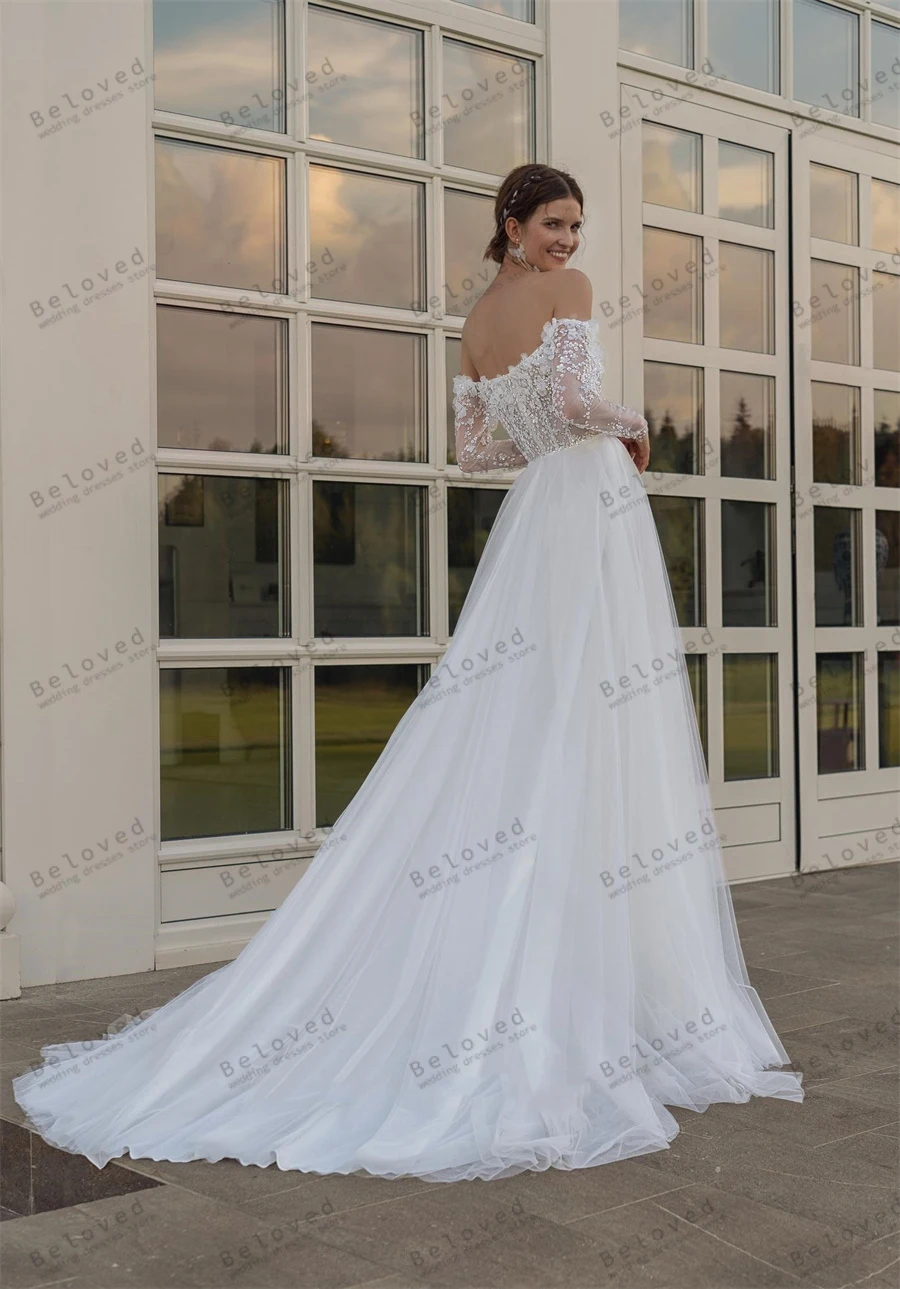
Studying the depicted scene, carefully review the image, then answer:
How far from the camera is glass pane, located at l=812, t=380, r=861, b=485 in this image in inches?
227

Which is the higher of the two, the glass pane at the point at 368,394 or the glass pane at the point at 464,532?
the glass pane at the point at 368,394

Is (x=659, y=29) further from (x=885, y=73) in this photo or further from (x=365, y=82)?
(x=365, y=82)

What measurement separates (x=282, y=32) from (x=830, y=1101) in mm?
3419

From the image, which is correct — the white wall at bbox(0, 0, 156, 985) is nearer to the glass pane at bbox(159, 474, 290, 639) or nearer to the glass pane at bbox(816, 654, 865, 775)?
the glass pane at bbox(159, 474, 290, 639)

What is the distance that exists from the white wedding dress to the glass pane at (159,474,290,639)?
1188 millimetres

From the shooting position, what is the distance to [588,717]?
2.88 m

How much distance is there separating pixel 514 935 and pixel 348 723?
1.81 meters

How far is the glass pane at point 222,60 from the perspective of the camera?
404 centimetres

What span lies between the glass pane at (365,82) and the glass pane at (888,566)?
107 inches

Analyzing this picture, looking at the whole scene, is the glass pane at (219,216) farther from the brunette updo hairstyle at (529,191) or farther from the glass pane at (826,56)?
the glass pane at (826,56)

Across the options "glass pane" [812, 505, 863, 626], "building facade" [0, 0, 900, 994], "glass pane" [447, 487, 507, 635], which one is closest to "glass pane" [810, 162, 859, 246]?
"building facade" [0, 0, 900, 994]

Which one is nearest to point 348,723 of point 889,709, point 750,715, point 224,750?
point 224,750

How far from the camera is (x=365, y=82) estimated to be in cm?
442

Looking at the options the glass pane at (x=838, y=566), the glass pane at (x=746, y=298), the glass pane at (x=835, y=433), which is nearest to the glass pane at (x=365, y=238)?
the glass pane at (x=746, y=298)
